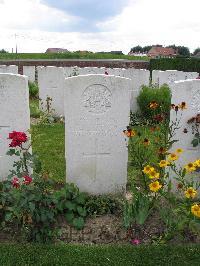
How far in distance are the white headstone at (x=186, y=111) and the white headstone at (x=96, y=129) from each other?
0.55 meters

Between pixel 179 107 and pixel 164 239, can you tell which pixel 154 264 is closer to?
pixel 164 239

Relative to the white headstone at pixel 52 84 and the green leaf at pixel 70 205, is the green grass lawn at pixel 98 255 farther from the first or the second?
the white headstone at pixel 52 84

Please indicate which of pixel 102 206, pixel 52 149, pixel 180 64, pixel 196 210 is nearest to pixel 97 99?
pixel 102 206

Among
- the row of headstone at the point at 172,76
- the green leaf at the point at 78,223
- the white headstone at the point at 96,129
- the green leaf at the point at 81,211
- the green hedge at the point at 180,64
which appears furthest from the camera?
the green hedge at the point at 180,64

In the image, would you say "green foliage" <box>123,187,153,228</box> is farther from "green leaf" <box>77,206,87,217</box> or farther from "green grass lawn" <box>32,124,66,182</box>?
"green grass lawn" <box>32,124,66,182</box>

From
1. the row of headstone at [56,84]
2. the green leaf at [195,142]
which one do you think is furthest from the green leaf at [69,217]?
the row of headstone at [56,84]

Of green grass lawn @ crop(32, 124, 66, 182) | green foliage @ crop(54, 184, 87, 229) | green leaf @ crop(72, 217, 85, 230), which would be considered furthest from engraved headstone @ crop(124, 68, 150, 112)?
green leaf @ crop(72, 217, 85, 230)

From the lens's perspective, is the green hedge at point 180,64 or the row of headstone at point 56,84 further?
the green hedge at point 180,64

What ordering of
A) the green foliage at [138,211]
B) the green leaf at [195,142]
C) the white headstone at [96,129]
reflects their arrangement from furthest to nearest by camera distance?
1. the green leaf at [195,142]
2. the white headstone at [96,129]
3. the green foliage at [138,211]

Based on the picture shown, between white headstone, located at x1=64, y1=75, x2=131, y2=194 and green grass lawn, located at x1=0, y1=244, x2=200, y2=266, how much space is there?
115 cm

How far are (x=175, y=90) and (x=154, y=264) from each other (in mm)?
1964

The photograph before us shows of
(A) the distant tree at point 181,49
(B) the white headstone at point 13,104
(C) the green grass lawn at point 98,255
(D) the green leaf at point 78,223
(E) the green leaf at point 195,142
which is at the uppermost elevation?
(A) the distant tree at point 181,49

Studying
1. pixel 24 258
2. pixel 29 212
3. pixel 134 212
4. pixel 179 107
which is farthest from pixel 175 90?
pixel 24 258

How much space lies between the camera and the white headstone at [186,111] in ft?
14.7
